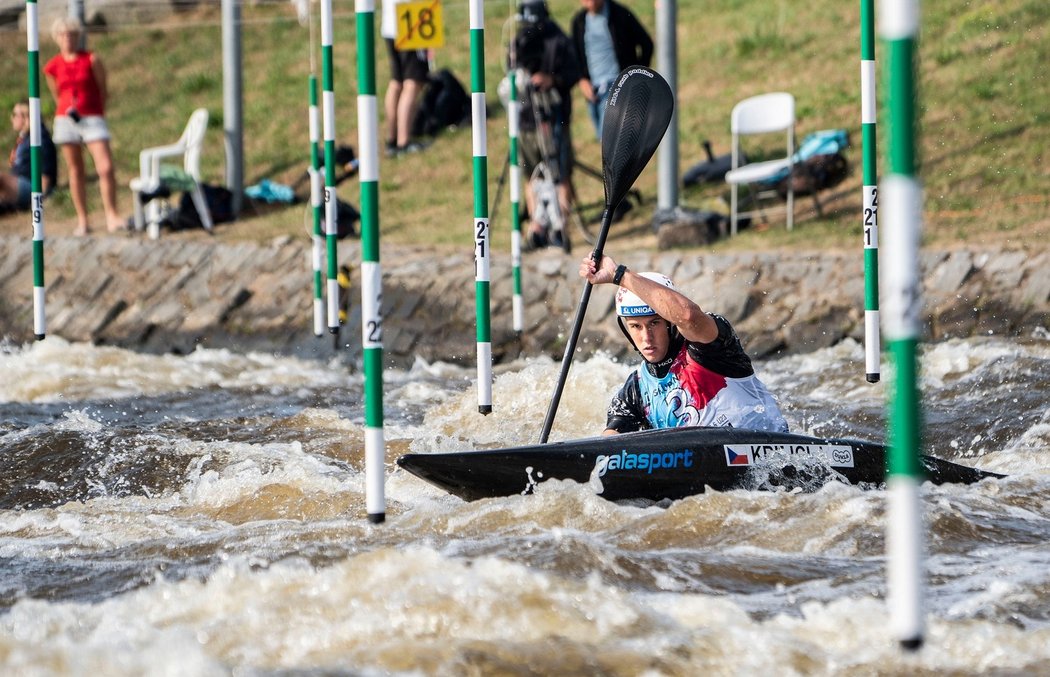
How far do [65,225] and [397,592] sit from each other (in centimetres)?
1014

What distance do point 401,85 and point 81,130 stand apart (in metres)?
3.17

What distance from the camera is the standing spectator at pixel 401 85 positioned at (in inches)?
495

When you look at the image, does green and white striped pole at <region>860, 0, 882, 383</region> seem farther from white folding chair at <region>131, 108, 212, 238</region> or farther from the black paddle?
white folding chair at <region>131, 108, 212, 238</region>

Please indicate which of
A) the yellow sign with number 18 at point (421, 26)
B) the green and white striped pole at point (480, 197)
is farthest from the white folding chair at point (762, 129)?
the green and white striped pole at point (480, 197)

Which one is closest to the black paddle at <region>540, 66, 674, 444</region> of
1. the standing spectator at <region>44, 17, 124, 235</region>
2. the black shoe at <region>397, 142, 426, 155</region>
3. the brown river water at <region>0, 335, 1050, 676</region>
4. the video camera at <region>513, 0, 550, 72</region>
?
the brown river water at <region>0, 335, 1050, 676</region>

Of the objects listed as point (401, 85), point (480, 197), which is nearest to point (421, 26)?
point (401, 85)

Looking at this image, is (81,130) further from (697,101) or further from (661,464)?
(661,464)

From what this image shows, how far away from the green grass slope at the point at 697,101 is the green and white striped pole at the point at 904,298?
24.4 ft

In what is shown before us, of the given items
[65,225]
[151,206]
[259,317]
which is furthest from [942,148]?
[65,225]

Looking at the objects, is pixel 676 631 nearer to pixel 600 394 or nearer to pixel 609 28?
pixel 600 394

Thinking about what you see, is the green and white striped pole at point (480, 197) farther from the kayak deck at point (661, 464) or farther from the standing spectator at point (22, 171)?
the standing spectator at point (22, 171)

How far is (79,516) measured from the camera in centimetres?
543

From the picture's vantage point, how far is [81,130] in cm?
1122

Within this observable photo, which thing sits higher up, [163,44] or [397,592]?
[163,44]
